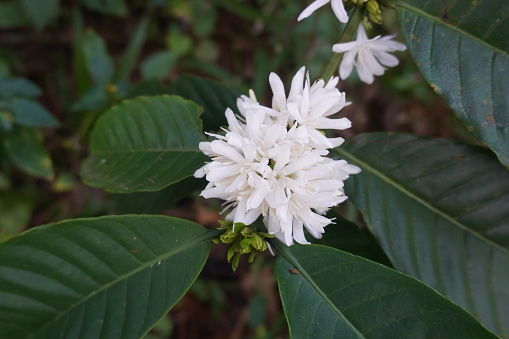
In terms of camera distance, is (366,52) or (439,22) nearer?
(439,22)

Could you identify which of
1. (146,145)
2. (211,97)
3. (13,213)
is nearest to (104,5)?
(13,213)

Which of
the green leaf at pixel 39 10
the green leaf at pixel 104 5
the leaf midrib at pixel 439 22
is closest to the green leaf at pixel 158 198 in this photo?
the leaf midrib at pixel 439 22

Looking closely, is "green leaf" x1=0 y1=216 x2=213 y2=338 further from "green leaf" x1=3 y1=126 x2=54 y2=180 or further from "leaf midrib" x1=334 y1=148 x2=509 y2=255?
"green leaf" x1=3 y1=126 x2=54 y2=180

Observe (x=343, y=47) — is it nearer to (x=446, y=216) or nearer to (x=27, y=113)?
(x=446, y=216)

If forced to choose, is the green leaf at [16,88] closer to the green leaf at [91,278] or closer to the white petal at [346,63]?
the green leaf at [91,278]

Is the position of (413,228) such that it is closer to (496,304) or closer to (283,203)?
(496,304)

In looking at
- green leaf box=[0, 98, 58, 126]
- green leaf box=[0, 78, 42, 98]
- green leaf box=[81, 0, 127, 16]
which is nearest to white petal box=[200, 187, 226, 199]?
green leaf box=[0, 98, 58, 126]
